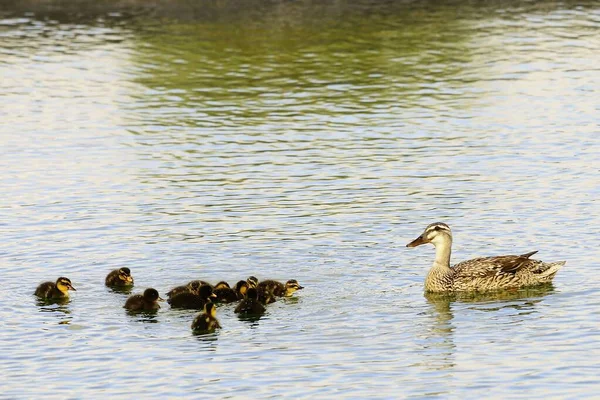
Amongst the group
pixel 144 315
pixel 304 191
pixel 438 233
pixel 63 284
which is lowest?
pixel 304 191

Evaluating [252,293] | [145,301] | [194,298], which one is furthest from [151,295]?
[252,293]

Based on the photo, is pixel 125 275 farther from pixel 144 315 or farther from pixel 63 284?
pixel 144 315

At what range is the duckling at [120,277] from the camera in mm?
15523

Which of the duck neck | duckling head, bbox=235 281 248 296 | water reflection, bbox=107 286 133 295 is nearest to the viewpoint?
duckling head, bbox=235 281 248 296

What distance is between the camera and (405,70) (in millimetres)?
30047

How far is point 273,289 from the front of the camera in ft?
49.3

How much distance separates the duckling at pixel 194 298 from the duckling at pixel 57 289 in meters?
1.14

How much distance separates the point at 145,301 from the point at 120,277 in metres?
0.84

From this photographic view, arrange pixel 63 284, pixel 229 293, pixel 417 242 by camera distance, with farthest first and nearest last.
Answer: pixel 417 242 < pixel 63 284 < pixel 229 293

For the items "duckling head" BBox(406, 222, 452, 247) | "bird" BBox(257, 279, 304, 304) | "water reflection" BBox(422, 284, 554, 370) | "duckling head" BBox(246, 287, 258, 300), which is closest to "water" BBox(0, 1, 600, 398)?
"water reflection" BBox(422, 284, 554, 370)

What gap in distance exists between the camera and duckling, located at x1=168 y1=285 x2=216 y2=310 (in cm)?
1480

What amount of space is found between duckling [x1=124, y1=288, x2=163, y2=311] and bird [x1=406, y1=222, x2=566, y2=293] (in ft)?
9.70

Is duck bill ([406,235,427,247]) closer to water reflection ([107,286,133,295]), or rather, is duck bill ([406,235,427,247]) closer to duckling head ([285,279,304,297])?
duckling head ([285,279,304,297])

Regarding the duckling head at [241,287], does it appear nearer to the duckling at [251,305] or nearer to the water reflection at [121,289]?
the duckling at [251,305]
